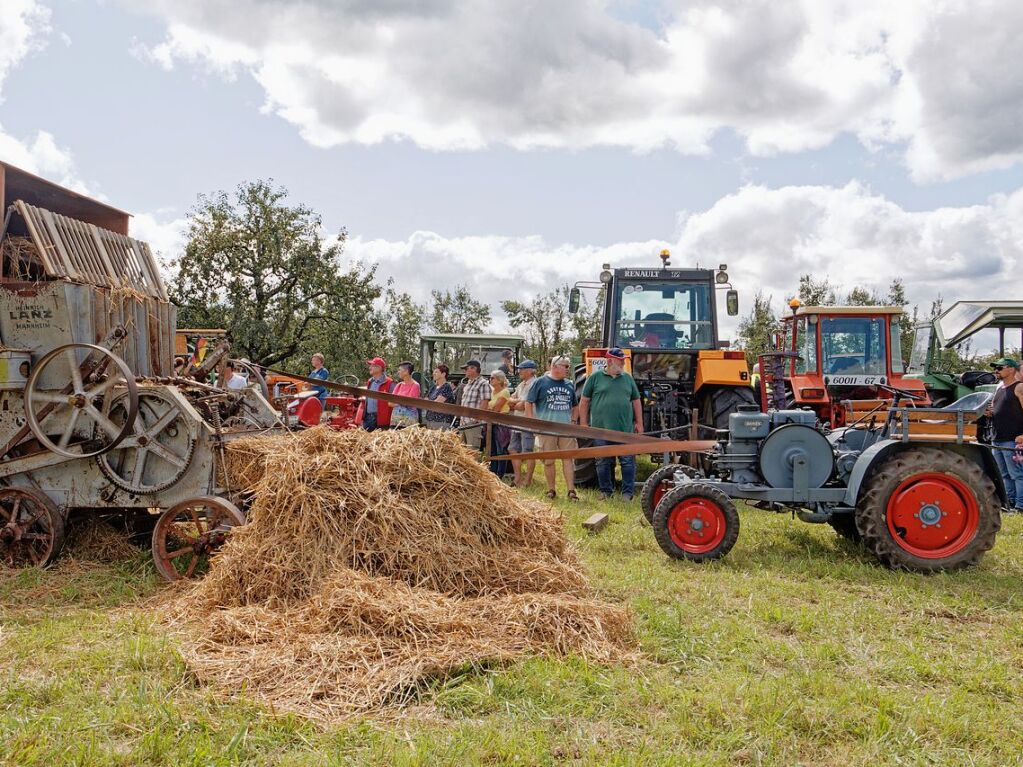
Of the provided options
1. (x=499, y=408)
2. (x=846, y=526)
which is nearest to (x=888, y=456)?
(x=846, y=526)

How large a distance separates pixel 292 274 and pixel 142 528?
611 inches

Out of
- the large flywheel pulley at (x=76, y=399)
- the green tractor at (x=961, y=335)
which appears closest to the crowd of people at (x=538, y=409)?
the large flywheel pulley at (x=76, y=399)

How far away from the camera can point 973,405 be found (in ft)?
19.4

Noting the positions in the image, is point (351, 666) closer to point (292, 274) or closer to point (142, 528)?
point (142, 528)

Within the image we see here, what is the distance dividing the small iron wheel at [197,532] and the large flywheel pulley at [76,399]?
64cm

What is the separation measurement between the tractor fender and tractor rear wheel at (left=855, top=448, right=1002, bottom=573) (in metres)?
0.08

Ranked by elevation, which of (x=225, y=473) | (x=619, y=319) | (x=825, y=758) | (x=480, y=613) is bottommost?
(x=825, y=758)

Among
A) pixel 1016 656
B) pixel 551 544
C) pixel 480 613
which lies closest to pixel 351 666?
pixel 480 613

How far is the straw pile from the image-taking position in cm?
341

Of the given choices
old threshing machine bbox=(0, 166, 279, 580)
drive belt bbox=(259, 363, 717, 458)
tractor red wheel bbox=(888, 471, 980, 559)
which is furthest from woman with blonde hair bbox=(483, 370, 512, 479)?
tractor red wheel bbox=(888, 471, 980, 559)

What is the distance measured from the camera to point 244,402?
20.7ft

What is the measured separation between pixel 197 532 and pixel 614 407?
14.5 feet

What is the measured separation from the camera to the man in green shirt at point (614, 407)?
827 centimetres

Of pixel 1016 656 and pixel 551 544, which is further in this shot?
pixel 551 544
